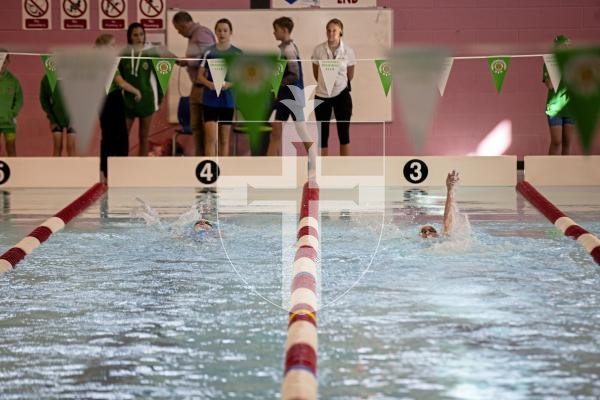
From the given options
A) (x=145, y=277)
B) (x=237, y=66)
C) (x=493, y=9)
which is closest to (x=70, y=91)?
(x=237, y=66)

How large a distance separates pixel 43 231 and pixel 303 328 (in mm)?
3018

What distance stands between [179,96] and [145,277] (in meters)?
6.25

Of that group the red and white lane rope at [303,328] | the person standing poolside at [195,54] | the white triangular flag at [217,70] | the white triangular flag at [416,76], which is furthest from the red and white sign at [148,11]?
the red and white lane rope at [303,328]

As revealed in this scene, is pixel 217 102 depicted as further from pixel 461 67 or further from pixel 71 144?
pixel 461 67

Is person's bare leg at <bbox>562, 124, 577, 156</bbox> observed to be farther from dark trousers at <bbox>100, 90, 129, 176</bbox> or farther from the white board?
dark trousers at <bbox>100, 90, 129, 176</bbox>

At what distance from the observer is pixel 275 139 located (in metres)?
9.75

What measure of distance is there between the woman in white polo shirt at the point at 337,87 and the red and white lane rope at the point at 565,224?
1832 millimetres

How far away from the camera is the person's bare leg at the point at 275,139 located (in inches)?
383

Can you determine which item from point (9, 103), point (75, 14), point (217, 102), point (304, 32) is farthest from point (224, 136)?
point (75, 14)

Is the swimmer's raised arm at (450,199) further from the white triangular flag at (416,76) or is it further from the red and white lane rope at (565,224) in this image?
the red and white lane rope at (565,224)

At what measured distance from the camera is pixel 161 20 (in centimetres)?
1078

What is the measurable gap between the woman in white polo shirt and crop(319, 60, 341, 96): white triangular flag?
100mm

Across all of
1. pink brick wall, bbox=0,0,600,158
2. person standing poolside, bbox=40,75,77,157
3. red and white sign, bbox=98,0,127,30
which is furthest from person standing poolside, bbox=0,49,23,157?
red and white sign, bbox=98,0,127,30

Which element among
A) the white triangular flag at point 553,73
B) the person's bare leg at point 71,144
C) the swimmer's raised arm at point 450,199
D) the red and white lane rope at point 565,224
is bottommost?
the red and white lane rope at point 565,224
